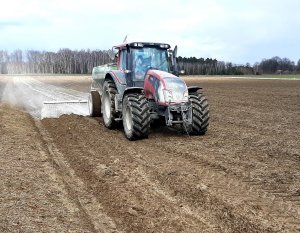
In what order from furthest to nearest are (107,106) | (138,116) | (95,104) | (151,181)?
(95,104) < (107,106) < (138,116) < (151,181)

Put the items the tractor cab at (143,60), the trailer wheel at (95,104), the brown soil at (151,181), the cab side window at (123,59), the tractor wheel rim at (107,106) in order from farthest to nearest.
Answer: the trailer wheel at (95,104) → the tractor wheel rim at (107,106) → the cab side window at (123,59) → the tractor cab at (143,60) → the brown soil at (151,181)

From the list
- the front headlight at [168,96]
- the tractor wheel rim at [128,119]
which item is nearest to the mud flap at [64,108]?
the tractor wheel rim at [128,119]

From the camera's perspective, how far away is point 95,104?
44.3 ft

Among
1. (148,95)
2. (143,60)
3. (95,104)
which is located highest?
(143,60)

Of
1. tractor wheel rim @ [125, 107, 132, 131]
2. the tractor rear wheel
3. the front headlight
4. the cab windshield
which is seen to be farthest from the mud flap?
the front headlight

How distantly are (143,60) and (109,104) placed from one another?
A: 1524 mm

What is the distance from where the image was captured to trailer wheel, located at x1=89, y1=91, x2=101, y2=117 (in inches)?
527

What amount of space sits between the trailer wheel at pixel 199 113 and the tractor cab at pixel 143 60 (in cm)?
134

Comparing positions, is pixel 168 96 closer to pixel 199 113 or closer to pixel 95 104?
pixel 199 113

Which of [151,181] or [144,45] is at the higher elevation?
[144,45]

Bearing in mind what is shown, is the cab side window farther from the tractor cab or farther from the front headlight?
the front headlight

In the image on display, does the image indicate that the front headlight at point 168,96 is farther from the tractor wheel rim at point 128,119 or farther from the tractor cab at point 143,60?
the tractor cab at point 143,60

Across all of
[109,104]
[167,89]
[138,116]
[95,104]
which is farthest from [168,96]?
[95,104]

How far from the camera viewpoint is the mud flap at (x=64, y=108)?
49.4 ft
